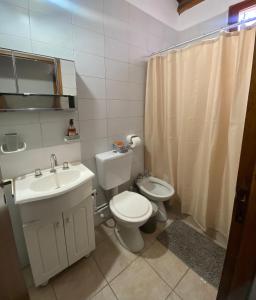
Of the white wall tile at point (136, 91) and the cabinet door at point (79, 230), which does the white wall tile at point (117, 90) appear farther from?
the cabinet door at point (79, 230)

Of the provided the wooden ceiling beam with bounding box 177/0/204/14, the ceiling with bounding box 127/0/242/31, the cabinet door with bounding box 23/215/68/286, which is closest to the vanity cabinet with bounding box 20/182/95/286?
the cabinet door with bounding box 23/215/68/286

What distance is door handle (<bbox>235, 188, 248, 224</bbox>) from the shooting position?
24.3 inches

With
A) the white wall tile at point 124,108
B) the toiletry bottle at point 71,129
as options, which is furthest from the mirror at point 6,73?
the white wall tile at point 124,108

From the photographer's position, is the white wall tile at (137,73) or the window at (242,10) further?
the white wall tile at (137,73)

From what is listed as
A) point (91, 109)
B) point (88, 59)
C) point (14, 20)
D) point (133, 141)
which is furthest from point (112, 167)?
point (14, 20)

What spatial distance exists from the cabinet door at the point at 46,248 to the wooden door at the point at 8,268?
1.41 ft

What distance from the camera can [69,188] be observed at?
1038mm

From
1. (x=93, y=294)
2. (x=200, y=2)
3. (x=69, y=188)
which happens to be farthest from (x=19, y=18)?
(x=93, y=294)

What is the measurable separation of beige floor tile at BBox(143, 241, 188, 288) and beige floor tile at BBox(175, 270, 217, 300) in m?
0.05

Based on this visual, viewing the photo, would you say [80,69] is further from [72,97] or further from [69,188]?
[69,188]

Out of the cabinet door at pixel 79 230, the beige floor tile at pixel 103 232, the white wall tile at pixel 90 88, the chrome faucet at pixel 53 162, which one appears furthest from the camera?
the beige floor tile at pixel 103 232

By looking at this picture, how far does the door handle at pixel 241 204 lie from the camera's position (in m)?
0.62

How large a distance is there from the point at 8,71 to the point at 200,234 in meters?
2.19

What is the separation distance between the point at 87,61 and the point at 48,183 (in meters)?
1.09
